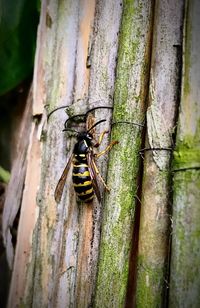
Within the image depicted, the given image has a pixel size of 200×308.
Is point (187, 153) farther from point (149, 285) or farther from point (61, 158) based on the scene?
point (61, 158)

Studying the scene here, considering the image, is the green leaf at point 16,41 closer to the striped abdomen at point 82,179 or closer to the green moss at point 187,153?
the striped abdomen at point 82,179

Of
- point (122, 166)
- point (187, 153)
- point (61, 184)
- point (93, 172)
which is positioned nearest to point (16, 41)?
point (61, 184)

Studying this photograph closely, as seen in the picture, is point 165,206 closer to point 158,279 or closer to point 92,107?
point 158,279

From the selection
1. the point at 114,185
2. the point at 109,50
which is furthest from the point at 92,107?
the point at 114,185

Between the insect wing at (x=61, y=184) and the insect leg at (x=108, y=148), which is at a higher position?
the insect leg at (x=108, y=148)

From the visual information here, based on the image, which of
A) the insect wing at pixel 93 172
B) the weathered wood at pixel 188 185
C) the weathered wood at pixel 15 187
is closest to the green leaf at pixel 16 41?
the weathered wood at pixel 15 187

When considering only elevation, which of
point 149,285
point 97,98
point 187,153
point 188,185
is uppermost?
point 97,98

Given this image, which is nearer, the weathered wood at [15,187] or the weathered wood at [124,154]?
the weathered wood at [124,154]

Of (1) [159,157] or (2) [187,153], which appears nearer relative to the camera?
(2) [187,153]
